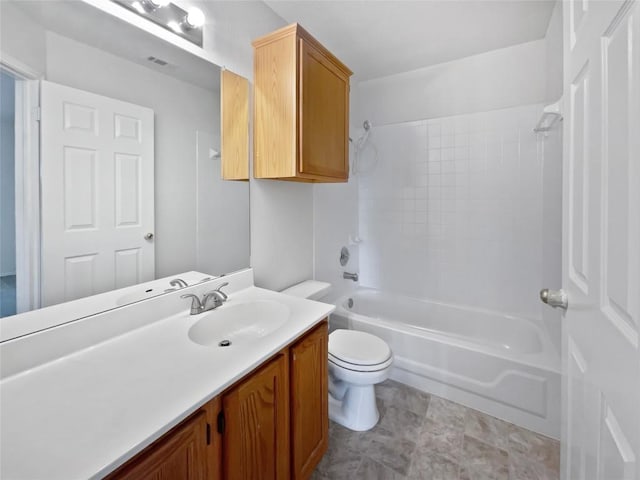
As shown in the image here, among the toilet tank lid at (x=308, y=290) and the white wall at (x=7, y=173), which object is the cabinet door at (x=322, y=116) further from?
the white wall at (x=7, y=173)

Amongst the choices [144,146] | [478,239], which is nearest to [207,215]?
[144,146]

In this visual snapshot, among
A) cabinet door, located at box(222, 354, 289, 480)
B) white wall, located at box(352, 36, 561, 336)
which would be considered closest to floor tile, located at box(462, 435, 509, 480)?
white wall, located at box(352, 36, 561, 336)

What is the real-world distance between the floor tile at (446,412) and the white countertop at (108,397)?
4.31ft

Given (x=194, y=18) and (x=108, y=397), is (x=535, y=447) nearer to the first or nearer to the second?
(x=108, y=397)

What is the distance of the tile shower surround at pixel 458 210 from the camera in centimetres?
223

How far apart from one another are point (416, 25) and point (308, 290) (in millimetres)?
1970

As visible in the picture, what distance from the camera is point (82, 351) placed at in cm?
92

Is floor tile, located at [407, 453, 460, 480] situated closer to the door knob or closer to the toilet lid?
the toilet lid

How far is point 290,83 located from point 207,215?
0.78m

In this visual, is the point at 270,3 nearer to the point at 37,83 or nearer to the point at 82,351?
the point at 37,83

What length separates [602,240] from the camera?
65 cm

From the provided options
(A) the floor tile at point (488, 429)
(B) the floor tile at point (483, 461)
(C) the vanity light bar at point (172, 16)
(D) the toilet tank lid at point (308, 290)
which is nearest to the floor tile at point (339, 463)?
(B) the floor tile at point (483, 461)

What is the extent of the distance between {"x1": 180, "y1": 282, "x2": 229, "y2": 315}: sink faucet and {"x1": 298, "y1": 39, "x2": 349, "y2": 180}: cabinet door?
738mm

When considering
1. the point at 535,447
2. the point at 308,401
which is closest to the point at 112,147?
the point at 308,401
